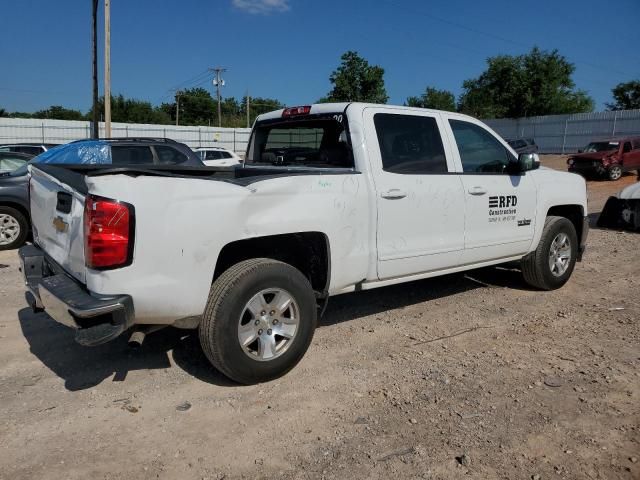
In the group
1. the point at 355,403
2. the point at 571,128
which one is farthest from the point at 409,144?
the point at 571,128

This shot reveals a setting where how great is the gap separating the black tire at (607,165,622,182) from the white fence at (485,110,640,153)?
12745 millimetres

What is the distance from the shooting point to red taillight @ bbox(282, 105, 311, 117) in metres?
4.65

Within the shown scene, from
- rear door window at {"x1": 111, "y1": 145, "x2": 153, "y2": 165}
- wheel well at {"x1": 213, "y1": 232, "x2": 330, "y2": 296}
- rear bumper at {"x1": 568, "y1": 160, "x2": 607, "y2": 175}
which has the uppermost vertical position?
rear bumper at {"x1": 568, "y1": 160, "x2": 607, "y2": 175}

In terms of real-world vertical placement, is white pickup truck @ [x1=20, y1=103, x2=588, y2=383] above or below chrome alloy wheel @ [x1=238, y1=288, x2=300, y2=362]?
above

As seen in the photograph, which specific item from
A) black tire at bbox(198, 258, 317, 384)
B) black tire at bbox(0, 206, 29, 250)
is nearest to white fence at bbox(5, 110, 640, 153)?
black tire at bbox(0, 206, 29, 250)

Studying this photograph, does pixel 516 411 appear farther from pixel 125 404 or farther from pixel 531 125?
pixel 531 125

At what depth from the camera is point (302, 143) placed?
4.83 meters

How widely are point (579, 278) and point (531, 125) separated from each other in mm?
34101

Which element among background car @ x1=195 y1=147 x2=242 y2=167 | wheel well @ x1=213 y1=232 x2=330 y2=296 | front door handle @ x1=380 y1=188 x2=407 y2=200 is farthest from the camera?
background car @ x1=195 y1=147 x2=242 y2=167

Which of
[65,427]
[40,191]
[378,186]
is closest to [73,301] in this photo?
[65,427]

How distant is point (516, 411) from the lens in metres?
3.23

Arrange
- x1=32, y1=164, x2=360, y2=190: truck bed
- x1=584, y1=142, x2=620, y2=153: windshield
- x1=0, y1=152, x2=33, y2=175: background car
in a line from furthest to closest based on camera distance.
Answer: x1=584, y1=142, x2=620, y2=153: windshield, x1=0, y1=152, x2=33, y2=175: background car, x1=32, y1=164, x2=360, y2=190: truck bed

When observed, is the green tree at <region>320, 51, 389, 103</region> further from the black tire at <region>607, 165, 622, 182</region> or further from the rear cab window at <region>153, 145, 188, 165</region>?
the rear cab window at <region>153, 145, 188, 165</region>

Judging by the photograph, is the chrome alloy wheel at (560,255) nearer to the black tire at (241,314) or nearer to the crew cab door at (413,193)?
the crew cab door at (413,193)
